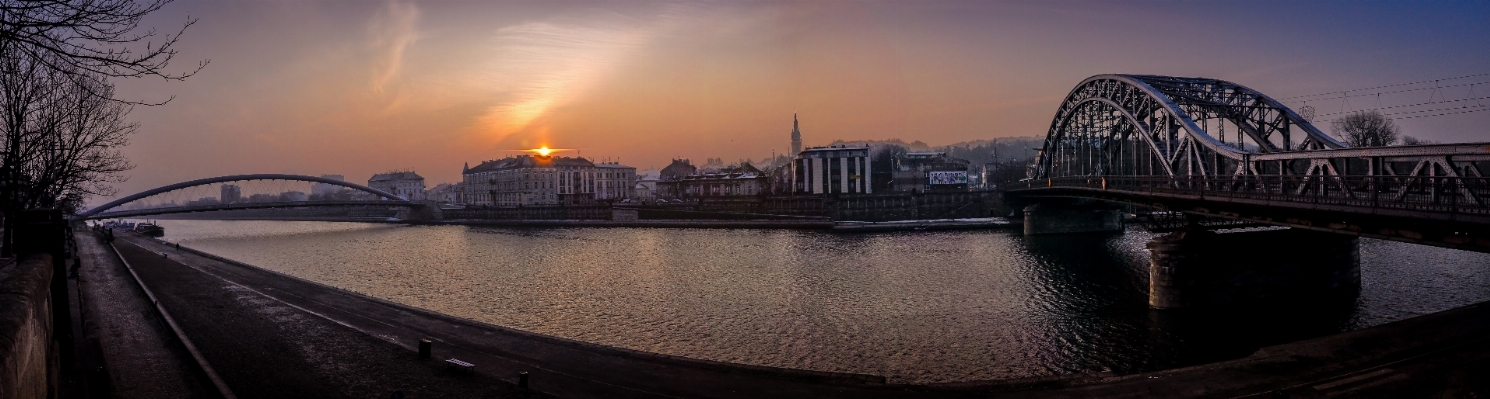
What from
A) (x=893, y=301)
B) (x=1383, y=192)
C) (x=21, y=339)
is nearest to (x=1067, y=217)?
(x=893, y=301)

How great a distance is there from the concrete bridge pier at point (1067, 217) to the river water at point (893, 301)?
5.77 metres

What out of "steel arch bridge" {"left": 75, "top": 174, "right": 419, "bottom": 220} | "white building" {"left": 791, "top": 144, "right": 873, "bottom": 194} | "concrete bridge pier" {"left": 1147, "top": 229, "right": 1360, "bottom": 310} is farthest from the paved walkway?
"steel arch bridge" {"left": 75, "top": 174, "right": 419, "bottom": 220}

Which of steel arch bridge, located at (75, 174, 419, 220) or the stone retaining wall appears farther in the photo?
steel arch bridge, located at (75, 174, 419, 220)

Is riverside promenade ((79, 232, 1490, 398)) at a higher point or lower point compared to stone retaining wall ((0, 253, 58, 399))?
lower

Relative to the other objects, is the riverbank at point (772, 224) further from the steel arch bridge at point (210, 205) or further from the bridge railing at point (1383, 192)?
the bridge railing at point (1383, 192)

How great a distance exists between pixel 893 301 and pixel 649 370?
1769 cm

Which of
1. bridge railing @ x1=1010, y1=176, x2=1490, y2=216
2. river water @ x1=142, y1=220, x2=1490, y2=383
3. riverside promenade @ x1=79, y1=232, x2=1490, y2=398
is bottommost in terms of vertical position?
river water @ x1=142, y1=220, x2=1490, y2=383

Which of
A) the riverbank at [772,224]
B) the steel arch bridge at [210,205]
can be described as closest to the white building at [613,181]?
the riverbank at [772,224]

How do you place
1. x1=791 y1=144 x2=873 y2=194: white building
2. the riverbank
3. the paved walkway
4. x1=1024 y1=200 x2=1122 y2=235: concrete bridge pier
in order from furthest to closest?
1. x1=791 y1=144 x2=873 y2=194: white building
2. the riverbank
3. x1=1024 y1=200 x2=1122 y2=235: concrete bridge pier
4. the paved walkway

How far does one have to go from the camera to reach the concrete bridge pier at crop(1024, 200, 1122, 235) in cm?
6719

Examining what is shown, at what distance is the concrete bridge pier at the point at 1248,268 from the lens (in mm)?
28125

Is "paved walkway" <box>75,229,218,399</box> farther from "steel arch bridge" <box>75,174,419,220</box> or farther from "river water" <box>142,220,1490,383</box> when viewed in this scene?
"steel arch bridge" <box>75,174,419,220</box>

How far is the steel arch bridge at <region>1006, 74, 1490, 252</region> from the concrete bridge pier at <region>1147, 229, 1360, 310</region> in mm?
1633

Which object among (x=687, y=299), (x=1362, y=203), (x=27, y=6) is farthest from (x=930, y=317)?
(x=27, y=6)
